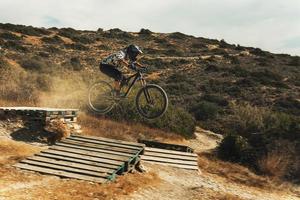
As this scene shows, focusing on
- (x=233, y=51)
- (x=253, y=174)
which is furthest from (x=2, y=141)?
(x=233, y=51)

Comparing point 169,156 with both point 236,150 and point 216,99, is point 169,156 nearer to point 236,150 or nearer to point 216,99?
point 236,150

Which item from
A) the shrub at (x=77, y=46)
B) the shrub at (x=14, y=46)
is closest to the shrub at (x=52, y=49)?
the shrub at (x=14, y=46)

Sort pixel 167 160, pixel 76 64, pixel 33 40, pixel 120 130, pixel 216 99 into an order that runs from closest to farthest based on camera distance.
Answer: pixel 167 160, pixel 120 130, pixel 216 99, pixel 76 64, pixel 33 40

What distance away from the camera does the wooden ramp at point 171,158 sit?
1900 centimetres

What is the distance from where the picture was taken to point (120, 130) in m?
23.8

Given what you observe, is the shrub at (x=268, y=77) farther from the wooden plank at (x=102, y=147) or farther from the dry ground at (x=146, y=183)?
the wooden plank at (x=102, y=147)

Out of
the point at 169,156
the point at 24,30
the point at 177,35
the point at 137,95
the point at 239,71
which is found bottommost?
the point at 169,156

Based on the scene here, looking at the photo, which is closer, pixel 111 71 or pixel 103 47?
pixel 111 71

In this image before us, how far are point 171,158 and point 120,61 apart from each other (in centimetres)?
706

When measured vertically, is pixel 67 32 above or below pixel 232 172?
above

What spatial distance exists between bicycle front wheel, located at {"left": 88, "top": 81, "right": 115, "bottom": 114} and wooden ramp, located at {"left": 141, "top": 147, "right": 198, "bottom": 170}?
4627 millimetres

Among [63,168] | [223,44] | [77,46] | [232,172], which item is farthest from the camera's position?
[223,44]

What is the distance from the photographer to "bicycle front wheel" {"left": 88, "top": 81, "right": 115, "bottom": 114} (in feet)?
48.1

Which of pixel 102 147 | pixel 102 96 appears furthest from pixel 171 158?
pixel 102 96
